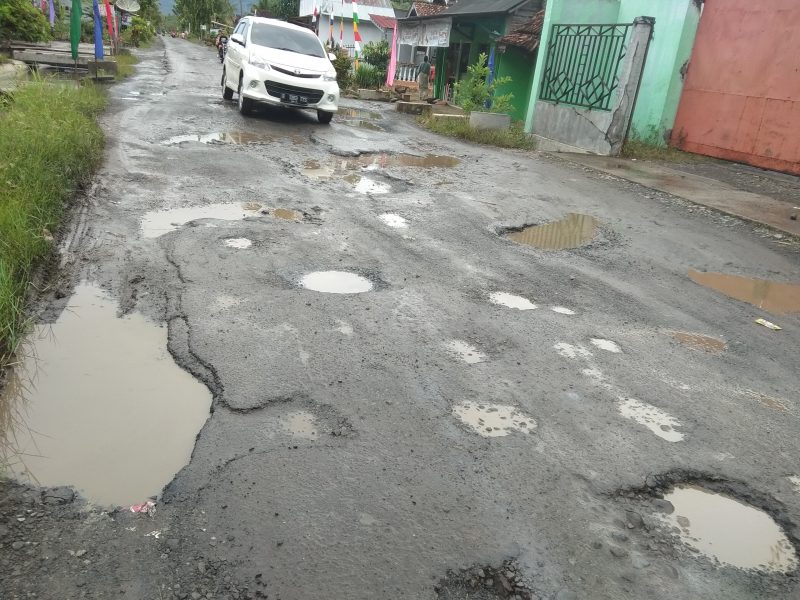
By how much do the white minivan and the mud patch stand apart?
10565 mm

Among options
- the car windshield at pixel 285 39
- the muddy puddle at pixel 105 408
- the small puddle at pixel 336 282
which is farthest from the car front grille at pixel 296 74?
the muddy puddle at pixel 105 408

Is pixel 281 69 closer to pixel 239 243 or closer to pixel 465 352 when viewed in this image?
pixel 239 243

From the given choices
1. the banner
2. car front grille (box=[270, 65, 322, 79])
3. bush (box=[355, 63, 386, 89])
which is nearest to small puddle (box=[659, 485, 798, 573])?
car front grille (box=[270, 65, 322, 79])

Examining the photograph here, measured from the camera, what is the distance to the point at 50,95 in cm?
891

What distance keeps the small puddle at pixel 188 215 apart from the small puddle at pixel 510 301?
2671 millimetres

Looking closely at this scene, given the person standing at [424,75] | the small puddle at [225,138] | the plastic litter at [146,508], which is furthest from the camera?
the person standing at [424,75]

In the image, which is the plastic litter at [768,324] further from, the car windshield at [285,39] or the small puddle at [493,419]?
the car windshield at [285,39]

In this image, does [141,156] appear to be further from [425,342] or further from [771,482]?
[771,482]

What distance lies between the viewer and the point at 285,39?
40.3 feet

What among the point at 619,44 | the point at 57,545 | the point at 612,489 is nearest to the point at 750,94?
the point at 619,44

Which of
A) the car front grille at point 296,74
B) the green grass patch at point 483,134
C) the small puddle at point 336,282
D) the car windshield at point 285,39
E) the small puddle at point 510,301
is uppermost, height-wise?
the car windshield at point 285,39

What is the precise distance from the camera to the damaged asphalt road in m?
2.19

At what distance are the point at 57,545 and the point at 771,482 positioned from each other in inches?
114

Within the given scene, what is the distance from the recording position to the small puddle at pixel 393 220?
6.20 metres
